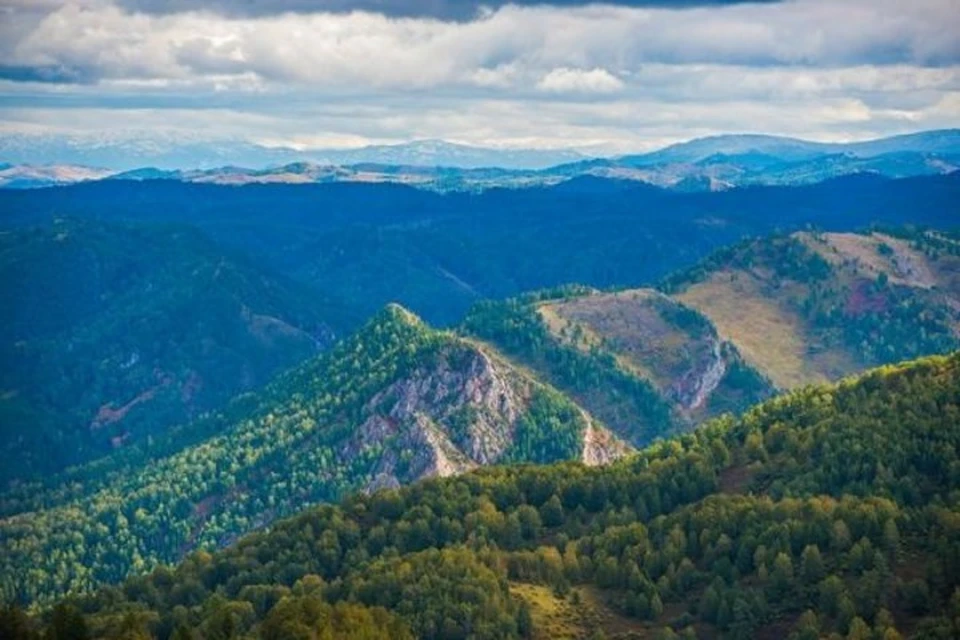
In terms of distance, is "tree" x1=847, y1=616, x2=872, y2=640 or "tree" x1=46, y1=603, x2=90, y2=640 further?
"tree" x1=847, y1=616, x2=872, y2=640

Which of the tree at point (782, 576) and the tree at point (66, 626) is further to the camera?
the tree at point (782, 576)

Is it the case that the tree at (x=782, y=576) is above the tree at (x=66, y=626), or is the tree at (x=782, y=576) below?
below

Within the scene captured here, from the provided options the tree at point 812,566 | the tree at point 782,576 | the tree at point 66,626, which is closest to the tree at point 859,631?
the tree at point 812,566

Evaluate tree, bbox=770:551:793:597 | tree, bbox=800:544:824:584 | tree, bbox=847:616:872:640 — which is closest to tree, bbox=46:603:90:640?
tree, bbox=770:551:793:597

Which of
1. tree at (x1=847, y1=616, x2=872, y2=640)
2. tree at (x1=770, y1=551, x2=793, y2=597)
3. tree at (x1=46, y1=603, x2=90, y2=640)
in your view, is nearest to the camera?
tree at (x1=46, y1=603, x2=90, y2=640)

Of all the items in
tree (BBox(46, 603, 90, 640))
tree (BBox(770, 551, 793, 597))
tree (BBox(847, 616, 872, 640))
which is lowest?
tree (BBox(770, 551, 793, 597))

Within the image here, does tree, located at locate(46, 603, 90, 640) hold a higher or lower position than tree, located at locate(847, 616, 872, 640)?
higher

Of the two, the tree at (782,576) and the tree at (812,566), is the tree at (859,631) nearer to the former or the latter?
the tree at (812,566)

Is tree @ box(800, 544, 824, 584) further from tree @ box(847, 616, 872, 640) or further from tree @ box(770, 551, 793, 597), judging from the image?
tree @ box(847, 616, 872, 640)

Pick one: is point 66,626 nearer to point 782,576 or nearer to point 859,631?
point 859,631

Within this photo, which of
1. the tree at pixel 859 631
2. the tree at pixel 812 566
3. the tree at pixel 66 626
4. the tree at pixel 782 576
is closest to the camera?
the tree at pixel 66 626

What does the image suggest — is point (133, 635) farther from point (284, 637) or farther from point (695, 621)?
point (695, 621)

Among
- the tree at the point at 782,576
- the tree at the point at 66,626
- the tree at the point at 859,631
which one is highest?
the tree at the point at 66,626

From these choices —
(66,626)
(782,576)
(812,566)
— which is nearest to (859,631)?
(812,566)
